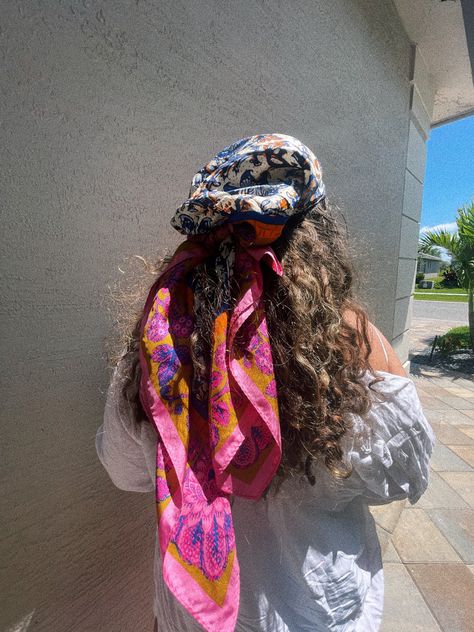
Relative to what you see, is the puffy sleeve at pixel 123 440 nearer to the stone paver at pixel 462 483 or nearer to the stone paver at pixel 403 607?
the stone paver at pixel 403 607

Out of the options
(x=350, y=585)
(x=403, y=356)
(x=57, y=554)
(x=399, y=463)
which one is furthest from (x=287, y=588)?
(x=403, y=356)

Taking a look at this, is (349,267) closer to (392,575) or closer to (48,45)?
(48,45)

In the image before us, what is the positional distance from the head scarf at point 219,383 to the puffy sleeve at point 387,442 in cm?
24

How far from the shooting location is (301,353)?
2.88 ft

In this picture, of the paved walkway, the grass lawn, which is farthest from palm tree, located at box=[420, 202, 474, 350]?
the grass lawn

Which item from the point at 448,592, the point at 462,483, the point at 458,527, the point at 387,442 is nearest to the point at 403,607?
the point at 448,592

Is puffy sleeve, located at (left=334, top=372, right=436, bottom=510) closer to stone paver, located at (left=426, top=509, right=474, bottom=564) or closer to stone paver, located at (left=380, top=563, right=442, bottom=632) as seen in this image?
stone paver, located at (left=380, top=563, right=442, bottom=632)

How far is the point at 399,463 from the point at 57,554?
1121mm

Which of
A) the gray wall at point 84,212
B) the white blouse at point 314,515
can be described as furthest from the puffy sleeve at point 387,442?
the gray wall at point 84,212

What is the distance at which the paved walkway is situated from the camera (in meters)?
2.22

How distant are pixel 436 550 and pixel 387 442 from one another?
2434 mm

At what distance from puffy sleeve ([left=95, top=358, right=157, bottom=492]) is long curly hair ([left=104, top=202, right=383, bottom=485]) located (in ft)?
0.09

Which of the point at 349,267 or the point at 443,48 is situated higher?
the point at 443,48

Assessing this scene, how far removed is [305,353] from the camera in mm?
887
